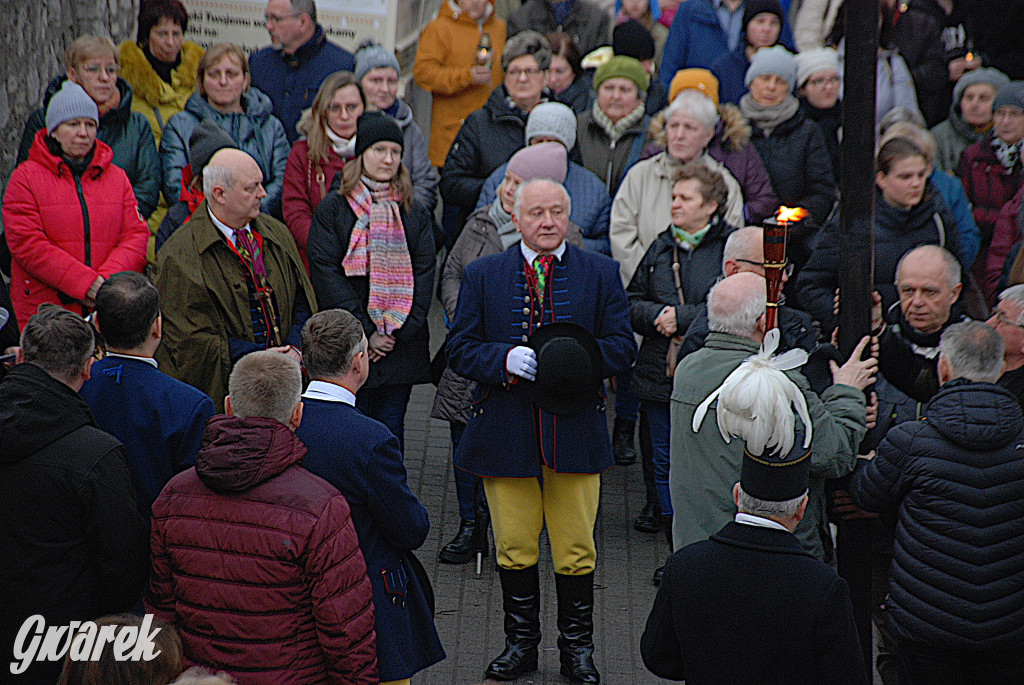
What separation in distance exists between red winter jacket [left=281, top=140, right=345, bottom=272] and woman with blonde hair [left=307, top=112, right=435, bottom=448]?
0.59 m

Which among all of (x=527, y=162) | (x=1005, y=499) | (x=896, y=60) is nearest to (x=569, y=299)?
(x=527, y=162)

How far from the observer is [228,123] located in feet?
23.9

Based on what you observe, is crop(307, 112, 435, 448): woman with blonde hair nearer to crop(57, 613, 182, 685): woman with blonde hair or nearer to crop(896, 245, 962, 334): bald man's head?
crop(896, 245, 962, 334): bald man's head

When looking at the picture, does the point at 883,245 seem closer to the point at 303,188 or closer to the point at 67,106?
the point at 303,188

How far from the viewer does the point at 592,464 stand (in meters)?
5.09

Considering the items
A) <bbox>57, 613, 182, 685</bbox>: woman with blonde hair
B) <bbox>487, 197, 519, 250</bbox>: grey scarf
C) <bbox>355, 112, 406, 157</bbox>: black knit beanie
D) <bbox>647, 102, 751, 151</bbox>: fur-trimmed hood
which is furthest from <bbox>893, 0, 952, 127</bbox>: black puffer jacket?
<bbox>57, 613, 182, 685</bbox>: woman with blonde hair

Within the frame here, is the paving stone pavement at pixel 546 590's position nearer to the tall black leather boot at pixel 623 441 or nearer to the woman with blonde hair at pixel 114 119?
the tall black leather boot at pixel 623 441

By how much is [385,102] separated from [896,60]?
4.16 m

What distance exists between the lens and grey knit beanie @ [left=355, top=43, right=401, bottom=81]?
7.69 m

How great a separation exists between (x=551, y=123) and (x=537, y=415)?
2.35 meters

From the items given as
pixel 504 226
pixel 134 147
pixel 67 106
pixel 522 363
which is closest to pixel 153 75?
pixel 134 147

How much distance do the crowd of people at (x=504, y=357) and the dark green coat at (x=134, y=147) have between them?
0.10 feet

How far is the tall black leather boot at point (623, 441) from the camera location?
25.3 ft

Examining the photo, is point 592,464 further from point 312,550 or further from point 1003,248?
point 1003,248
